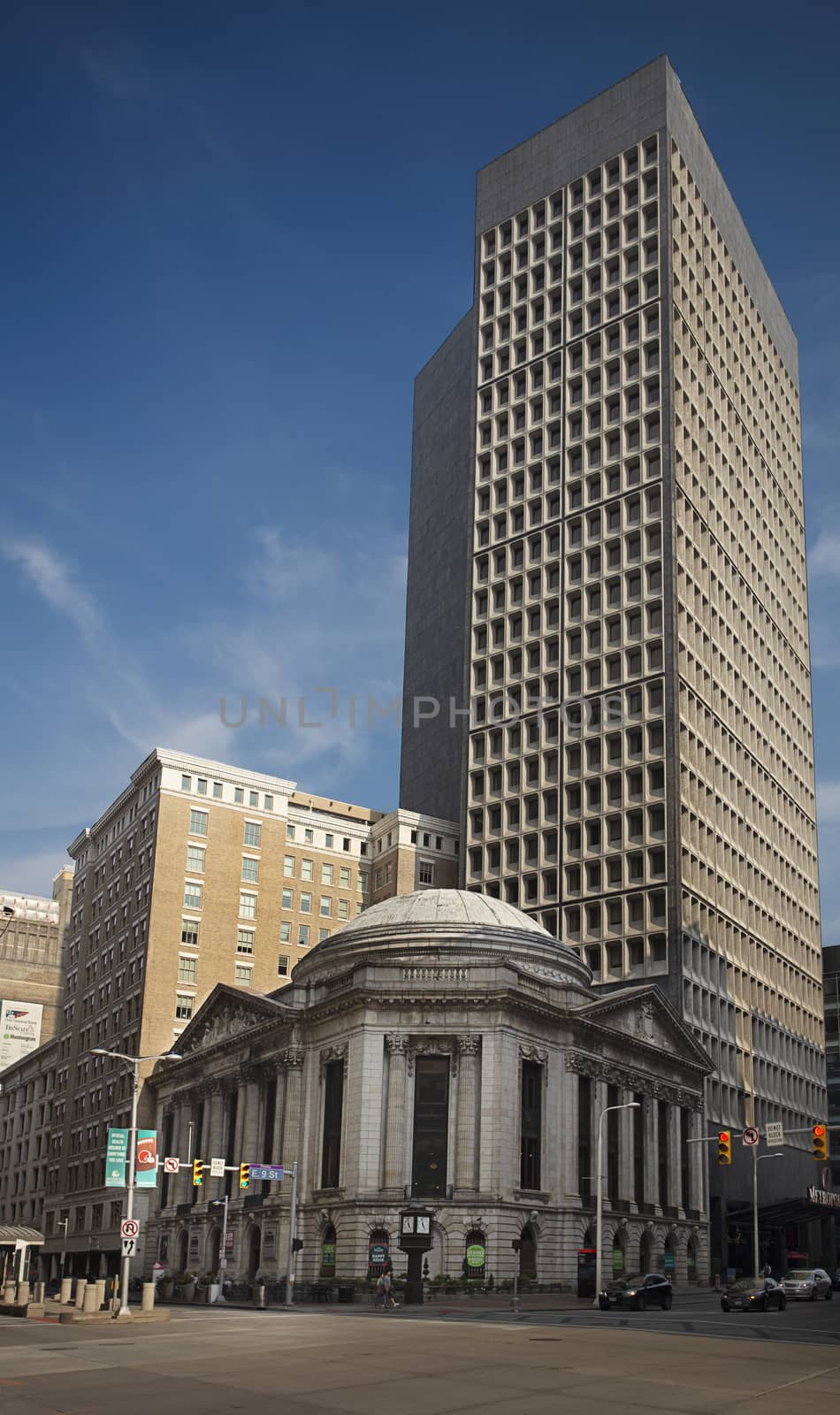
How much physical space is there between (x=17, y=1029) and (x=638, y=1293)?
88275mm

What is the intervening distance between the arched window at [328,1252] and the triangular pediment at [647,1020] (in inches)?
709

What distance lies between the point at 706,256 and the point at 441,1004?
85949mm

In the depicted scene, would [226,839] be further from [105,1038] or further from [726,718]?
[726,718]

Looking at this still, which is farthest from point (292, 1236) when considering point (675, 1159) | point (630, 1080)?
point (675, 1159)

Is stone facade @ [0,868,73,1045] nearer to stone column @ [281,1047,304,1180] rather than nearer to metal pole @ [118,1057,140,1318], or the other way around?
stone column @ [281,1047,304,1180]

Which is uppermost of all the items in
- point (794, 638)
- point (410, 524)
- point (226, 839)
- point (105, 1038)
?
point (410, 524)

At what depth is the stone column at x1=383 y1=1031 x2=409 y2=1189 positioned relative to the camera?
69375mm

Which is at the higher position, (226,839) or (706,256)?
(706,256)

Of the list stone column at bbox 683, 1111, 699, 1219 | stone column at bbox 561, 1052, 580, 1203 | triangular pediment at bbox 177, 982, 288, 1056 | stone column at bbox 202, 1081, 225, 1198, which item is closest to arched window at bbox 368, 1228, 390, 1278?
stone column at bbox 561, 1052, 580, 1203

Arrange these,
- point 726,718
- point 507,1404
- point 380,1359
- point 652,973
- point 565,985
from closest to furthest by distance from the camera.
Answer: point 507,1404
point 380,1359
point 565,985
point 652,973
point 726,718

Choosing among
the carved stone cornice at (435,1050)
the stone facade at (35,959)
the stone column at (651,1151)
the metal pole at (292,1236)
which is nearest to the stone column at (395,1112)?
the carved stone cornice at (435,1050)

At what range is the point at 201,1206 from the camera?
8962 centimetres

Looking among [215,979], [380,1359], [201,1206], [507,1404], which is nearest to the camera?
[507,1404]

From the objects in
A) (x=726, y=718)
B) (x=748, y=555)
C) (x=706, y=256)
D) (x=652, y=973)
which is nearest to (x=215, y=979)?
(x=652, y=973)
